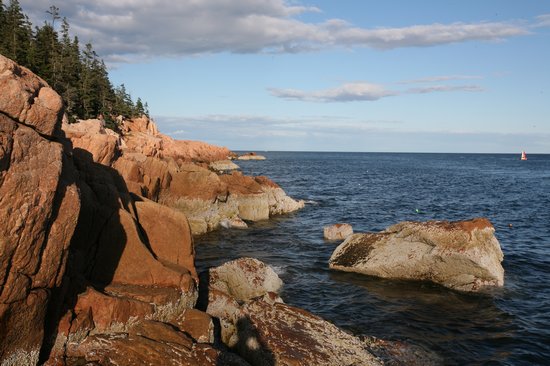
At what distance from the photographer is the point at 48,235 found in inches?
336

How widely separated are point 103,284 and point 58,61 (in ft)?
246

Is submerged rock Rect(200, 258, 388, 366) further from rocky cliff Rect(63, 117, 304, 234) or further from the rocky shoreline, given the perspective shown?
rocky cliff Rect(63, 117, 304, 234)

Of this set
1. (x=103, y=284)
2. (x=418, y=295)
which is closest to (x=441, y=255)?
(x=418, y=295)

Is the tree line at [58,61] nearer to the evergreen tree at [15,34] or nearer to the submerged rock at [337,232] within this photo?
the evergreen tree at [15,34]

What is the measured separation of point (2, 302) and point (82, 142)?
11.5 m

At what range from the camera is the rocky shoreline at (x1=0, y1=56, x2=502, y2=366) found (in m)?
8.00

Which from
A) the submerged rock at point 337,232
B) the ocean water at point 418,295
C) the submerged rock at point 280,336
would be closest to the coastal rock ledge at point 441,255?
the ocean water at point 418,295

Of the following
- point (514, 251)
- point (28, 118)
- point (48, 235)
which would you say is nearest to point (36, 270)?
point (48, 235)

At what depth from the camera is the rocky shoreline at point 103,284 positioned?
8.00m

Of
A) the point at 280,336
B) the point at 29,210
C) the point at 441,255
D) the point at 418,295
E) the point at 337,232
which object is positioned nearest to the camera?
the point at 29,210

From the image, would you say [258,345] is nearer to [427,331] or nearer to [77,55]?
[427,331]

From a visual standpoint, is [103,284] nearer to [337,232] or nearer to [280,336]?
[280,336]

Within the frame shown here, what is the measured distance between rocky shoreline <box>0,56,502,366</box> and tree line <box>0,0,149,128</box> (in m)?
53.4

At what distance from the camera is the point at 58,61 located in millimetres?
72625
